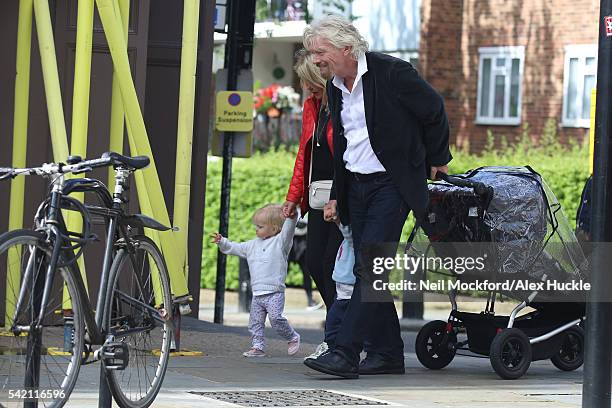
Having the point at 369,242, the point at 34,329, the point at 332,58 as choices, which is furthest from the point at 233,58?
the point at 34,329

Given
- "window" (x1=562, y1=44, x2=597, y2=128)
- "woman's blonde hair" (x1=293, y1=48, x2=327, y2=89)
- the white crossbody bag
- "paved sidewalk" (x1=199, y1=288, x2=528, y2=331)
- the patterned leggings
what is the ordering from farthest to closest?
"window" (x1=562, y1=44, x2=597, y2=128) < "paved sidewalk" (x1=199, y1=288, x2=528, y2=331) < the patterned leggings < "woman's blonde hair" (x1=293, y1=48, x2=327, y2=89) < the white crossbody bag

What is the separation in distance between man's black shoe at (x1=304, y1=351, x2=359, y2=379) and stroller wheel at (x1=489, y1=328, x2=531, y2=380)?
1.13 m

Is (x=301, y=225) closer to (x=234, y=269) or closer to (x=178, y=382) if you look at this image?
(x=234, y=269)

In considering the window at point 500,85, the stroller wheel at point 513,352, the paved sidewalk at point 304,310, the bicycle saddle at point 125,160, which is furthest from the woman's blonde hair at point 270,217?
the window at point 500,85

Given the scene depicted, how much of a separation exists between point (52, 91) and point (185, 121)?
0.87 m

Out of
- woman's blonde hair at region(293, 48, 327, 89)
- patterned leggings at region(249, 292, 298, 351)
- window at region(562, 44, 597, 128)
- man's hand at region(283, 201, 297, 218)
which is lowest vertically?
patterned leggings at region(249, 292, 298, 351)

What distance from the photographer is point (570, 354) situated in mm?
9695

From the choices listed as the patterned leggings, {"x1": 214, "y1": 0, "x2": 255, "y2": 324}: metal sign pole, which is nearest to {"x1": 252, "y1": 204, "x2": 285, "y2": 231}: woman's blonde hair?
the patterned leggings

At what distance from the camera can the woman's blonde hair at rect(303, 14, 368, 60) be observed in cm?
822

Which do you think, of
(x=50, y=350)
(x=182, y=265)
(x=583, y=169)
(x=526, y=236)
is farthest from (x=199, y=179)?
(x=583, y=169)

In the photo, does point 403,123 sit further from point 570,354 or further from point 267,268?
point 570,354

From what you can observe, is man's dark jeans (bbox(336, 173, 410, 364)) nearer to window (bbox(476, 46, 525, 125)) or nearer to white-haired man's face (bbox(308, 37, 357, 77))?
white-haired man's face (bbox(308, 37, 357, 77))

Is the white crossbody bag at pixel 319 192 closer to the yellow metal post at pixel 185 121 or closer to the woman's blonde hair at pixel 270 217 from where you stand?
the woman's blonde hair at pixel 270 217

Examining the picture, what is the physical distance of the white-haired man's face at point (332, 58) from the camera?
8234mm
